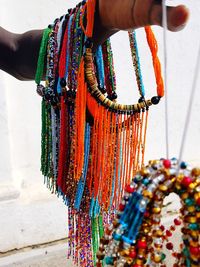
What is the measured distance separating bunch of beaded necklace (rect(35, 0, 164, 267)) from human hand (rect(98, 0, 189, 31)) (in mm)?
44

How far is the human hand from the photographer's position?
1.61 feet

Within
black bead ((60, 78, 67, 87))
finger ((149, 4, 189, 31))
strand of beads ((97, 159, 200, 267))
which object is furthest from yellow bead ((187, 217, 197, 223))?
black bead ((60, 78, 67, 87))

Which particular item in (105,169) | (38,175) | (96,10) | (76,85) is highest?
(96,10)

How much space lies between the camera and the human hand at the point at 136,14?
1.61ft

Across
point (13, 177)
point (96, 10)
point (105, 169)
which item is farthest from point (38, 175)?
point (96, 10)

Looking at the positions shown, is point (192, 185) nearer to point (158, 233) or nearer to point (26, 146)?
point (158, 233)

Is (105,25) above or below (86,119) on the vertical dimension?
above

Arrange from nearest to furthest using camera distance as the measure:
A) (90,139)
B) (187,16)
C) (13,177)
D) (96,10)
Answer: (187,16) < (96,10) < (90,139) < (13,177)

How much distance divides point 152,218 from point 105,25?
11.6 inches

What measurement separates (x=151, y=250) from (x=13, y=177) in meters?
1.24

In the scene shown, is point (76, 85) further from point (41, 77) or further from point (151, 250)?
point (151, 250)

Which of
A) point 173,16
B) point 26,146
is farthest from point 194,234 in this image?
point 26,146

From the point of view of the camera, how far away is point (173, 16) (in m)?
0.49

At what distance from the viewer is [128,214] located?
0.50 metres
